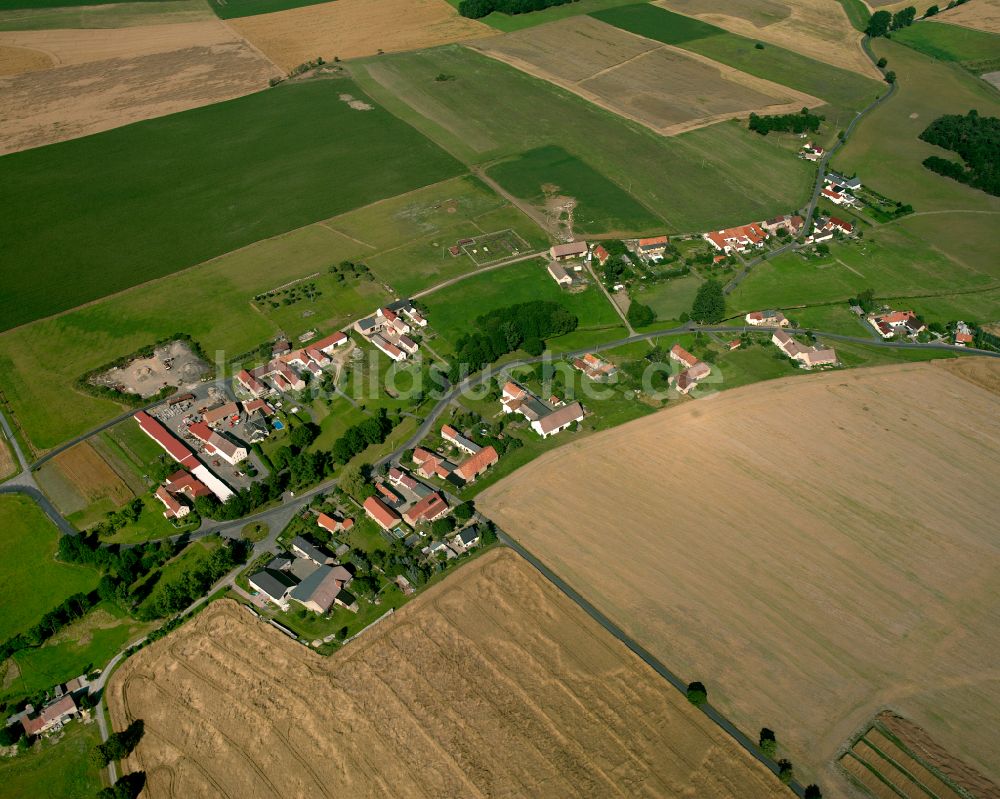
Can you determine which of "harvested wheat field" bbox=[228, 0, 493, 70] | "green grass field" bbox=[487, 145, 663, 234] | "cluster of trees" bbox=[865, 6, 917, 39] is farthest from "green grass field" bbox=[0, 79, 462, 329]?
"cluster of trees" bbox=[865, 6, 917, 39]

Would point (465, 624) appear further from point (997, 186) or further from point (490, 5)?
point (490, 5)

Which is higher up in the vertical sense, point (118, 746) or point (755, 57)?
point (755, 57)

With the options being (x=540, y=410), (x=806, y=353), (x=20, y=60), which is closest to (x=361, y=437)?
(x=540, y=410)

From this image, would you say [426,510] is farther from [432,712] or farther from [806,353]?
[806,353]

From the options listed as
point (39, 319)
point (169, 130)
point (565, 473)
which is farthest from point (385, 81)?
point (565, 473)

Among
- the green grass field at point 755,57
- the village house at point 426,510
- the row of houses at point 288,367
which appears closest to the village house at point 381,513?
the village house at point 426,510

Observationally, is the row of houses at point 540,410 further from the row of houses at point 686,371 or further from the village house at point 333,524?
the village house at point 333,524
